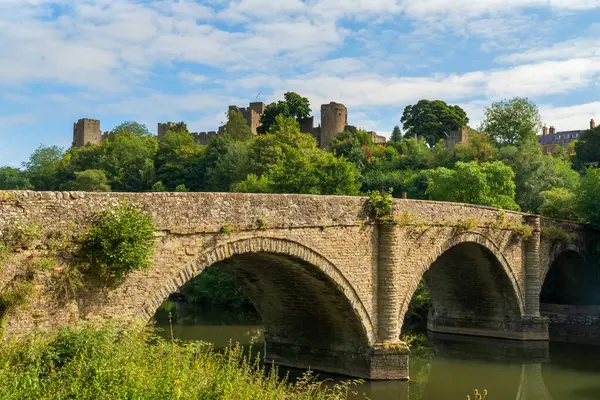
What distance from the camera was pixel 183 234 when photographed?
11.1 metres

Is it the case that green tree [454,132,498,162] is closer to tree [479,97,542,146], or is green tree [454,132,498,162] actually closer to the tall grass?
tree [479,97,542,146]

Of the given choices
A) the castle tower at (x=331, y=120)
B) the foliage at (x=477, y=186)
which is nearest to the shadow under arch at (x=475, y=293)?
the foliage at (x=477, y=186)

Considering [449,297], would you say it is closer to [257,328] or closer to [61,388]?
[257,328]

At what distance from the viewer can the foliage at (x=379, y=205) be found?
51.7 ft

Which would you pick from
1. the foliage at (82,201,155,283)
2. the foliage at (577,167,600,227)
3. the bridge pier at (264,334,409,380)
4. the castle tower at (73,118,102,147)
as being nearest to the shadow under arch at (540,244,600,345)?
the foliage at (577,167,600,227)

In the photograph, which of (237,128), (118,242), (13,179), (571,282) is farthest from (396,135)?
(118,242)

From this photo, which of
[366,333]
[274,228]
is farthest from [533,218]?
[274,228]

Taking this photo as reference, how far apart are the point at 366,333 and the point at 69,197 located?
898cm

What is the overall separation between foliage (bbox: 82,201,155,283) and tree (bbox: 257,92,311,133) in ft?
155

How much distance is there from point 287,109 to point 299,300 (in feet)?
147

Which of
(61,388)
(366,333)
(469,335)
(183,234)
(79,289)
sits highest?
(183,234)

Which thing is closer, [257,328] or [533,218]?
[533,218]

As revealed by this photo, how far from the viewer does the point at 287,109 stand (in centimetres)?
5997

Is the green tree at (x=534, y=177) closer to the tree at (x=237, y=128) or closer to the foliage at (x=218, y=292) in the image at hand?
the foliage at (x=218, y=292)
